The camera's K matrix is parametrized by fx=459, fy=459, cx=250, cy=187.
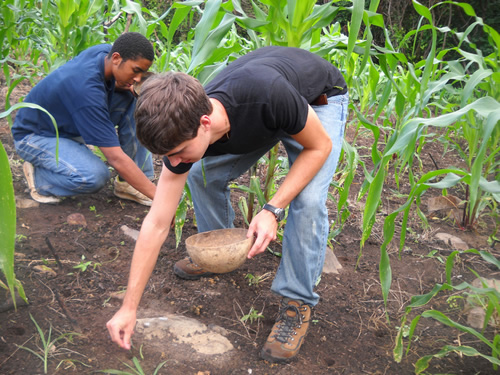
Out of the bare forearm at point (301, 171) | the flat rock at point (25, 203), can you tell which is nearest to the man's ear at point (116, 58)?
the flat rock at point (25, 203)

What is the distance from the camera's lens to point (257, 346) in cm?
177

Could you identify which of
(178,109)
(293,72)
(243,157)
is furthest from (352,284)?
(178,109)

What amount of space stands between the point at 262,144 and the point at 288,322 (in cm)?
69

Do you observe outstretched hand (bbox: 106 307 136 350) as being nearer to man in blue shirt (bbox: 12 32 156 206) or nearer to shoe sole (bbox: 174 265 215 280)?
shoe sole (bbox: 174 265 215 280)

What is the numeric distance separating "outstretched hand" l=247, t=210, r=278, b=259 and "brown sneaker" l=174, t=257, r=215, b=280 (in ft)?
2.07

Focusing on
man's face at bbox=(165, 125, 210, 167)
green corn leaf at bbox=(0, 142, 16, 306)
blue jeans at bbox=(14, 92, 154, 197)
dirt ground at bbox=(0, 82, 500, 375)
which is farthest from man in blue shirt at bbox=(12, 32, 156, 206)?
green corn leaf at bbox=(0, 142, 16, 306)

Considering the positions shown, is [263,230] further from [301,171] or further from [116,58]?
[116,58]

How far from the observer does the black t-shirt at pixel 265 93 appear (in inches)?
56.9

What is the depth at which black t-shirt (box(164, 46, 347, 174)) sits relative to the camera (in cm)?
144

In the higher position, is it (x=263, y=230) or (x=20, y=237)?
(x=263, y=230)

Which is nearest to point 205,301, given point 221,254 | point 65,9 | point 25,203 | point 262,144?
point 221,254

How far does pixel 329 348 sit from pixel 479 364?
548mm

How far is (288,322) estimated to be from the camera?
175 centimetres

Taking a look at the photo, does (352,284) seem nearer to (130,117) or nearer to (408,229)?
(408,229)
